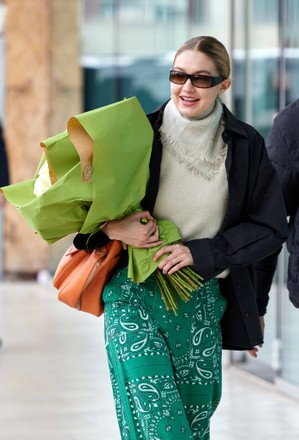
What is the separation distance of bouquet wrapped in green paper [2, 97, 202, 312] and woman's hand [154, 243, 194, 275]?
0.04 meters

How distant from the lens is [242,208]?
3.75m

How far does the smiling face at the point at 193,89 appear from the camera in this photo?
3.68 metres

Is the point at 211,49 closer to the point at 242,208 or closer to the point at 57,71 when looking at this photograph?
the point at 242,208

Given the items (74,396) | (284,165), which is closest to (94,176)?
(284,165)

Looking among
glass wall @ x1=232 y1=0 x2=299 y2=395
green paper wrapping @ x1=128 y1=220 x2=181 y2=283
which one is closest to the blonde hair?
green paper wrapping @ x1=128 y1=220 x2=181 y2=283

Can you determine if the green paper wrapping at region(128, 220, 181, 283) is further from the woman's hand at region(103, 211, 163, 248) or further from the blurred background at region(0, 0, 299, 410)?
the blurred background at region(0, 0, 299, 410)

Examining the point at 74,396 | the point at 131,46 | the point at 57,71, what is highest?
the point at 131,46

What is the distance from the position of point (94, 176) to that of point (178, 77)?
1.38 ft

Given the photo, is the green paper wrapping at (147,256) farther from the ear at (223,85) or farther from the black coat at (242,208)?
the ear at (223,85)

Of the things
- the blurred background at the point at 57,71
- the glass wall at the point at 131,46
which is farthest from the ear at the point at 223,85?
the blurred background at the point at 57,71

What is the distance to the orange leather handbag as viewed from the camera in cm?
375

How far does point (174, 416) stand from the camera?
3494 millimetres

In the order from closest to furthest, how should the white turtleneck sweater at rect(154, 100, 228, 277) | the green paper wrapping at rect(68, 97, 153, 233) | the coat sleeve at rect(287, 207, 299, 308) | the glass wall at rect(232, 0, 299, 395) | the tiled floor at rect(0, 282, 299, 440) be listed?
the green paper wrapping at rect(68, 97, 153, 233), the white turtleneck sweater at rect(154, 100, 228, 277), the coat sleeve at rect(287, 207, 299, 308), the tiled floor at rect(0, 282, 299, 440), the glass wall at rect(232, 0, 299, 395)

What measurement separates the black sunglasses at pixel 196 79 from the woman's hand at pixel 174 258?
479 millimetres
